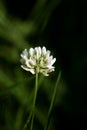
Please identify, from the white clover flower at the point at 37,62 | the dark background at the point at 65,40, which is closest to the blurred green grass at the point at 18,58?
the dark background at the point at 65,40

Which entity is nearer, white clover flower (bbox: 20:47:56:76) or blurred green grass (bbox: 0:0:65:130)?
white clover flower (bbox: 20:47:56:76)

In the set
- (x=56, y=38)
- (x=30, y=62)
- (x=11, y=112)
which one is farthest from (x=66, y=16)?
(x=30, y=62)

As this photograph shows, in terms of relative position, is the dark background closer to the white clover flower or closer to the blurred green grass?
the blurred green grass

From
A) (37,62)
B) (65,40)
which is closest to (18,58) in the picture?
(65,40)

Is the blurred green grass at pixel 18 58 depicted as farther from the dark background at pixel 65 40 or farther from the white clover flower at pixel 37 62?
the white clover flower at pixel 37 62

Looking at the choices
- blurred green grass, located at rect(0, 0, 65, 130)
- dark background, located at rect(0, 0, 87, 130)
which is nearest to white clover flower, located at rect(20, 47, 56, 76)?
blurred green grass, located at rect(0, 0, 65, 130)

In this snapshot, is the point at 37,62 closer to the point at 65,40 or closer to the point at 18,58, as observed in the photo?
the point at 18,58

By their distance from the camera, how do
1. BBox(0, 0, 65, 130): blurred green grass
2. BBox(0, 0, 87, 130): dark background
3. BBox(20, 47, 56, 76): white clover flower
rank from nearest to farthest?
1. BBox(20, 47, 56, 76): white clover flower
2. BBox(0, 0, 65, 130): blurred green grass
3. BBox(0, 0, 87, 130): dark background
